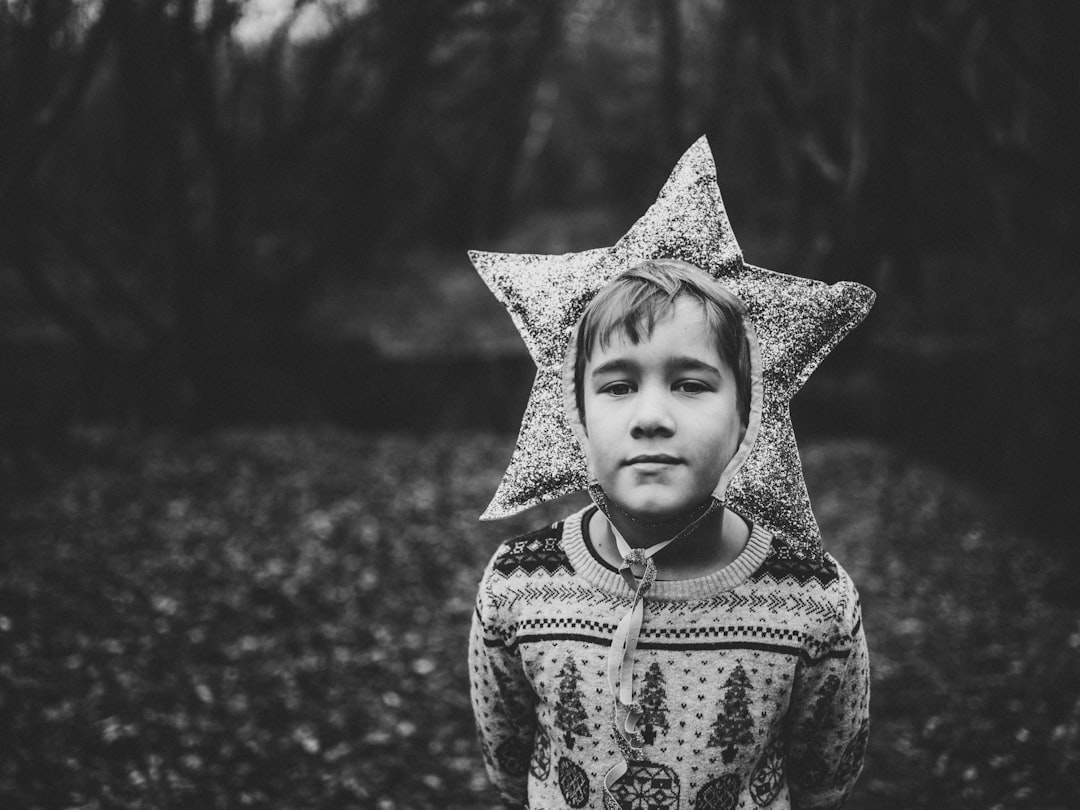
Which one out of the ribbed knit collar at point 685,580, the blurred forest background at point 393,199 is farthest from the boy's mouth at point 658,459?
the blurred forest background at point 393,199

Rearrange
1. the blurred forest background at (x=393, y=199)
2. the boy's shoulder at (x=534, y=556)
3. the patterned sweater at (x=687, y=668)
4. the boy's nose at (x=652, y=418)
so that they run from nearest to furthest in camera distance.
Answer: the boy's nose at (x=652, y=418) → the patterned sweater at (x=687, y=668) → the boy's shoulder at (x=534, y=556) → the blurred forest background at (x=393, y=199)

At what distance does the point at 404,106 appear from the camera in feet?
30.3

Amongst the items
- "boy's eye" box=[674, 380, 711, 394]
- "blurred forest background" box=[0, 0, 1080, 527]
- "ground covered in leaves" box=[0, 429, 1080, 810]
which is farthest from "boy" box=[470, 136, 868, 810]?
"blurred forest background" box=[0, 0, 1080, 527]

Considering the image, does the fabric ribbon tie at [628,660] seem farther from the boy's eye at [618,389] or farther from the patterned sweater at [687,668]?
the boy's eye at [618,389]

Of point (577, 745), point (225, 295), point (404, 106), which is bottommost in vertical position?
point (577, 745)

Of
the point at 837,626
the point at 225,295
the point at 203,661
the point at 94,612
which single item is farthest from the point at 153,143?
the point at 837,626

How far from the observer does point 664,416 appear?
1472mm

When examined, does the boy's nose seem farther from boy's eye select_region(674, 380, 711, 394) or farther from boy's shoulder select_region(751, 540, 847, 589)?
boy's shoulder select_region(751, 540, 847, 589)

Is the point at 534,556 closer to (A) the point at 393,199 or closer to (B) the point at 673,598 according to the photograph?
(B) the point at 673,598

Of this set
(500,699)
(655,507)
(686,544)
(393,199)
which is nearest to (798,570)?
(686,544)

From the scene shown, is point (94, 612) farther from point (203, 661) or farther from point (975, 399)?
point (975, 399)

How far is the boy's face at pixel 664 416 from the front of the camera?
1.48m

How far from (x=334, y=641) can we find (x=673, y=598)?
A: 360 cm

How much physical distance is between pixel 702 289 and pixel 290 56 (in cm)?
888
